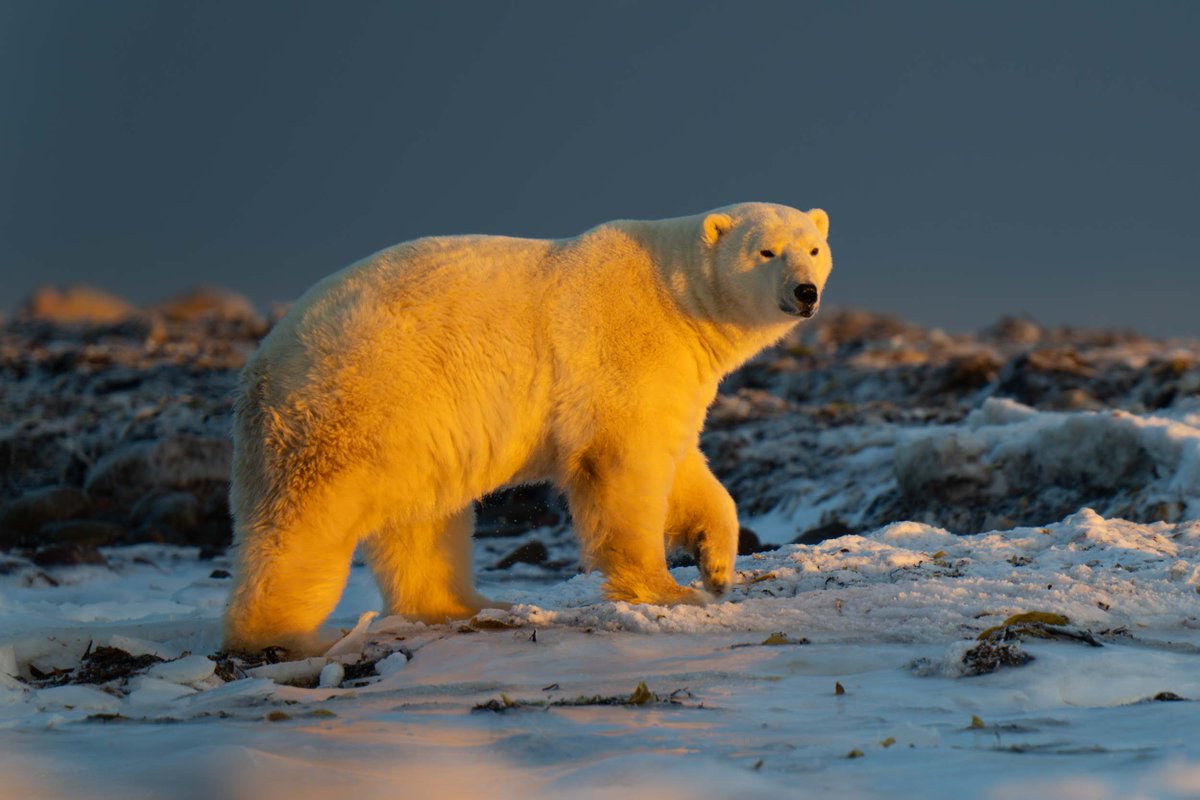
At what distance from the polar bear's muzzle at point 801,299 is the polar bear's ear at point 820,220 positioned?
100 cm

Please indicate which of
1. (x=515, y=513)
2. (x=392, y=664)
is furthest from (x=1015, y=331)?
(x=392, y=664)

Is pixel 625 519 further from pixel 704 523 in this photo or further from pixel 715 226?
pixel 715 226

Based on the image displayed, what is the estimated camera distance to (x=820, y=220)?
740 cm

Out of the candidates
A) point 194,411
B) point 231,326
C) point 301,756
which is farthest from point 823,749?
point 231,326

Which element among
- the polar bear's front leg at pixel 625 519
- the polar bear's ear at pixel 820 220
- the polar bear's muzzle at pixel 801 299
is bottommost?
the polar bear's front leg at pixel 625 519

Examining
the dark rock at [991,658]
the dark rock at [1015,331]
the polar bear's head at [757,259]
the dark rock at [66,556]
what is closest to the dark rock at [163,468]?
the dark rock at [66,556]

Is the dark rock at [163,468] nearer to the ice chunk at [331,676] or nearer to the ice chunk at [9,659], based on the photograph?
the ice chunk at [9,659]

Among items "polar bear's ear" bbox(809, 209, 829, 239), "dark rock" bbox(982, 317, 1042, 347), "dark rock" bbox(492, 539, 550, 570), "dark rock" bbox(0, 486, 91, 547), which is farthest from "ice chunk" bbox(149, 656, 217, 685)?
"dark rock" bbox(982, 317, 1042, 347)

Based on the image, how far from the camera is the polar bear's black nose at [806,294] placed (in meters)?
6.39

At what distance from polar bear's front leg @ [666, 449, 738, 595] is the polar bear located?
0.01 meters

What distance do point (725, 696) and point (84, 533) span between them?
8.46 m

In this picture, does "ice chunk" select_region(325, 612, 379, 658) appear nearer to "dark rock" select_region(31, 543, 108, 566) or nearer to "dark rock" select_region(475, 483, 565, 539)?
"dark rock" select_region(31, 543, 108, 566)

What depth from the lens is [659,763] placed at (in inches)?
141

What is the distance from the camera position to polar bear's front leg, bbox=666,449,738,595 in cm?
674
